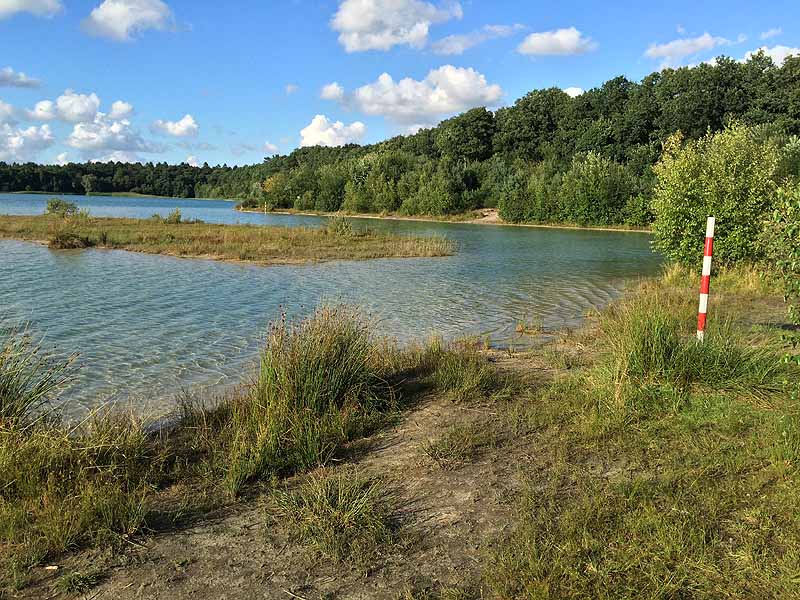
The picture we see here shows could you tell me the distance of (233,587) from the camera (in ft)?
11.8

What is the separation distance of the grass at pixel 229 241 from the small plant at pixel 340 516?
2505 centimetres

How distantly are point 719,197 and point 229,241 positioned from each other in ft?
86.9

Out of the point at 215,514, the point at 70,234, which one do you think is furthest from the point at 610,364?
the point at 70,234

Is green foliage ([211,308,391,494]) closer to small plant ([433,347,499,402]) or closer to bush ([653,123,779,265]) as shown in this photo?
small plant ([433,347,499,402])

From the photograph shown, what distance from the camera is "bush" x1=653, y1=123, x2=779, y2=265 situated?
17625 mm

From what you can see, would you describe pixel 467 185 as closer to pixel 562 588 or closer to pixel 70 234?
pixel 70 234

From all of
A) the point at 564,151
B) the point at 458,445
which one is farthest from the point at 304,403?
the point at 564,151

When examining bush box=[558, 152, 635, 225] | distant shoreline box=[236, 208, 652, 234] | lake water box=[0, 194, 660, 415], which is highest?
bush box=[558, 152, 635, 225]

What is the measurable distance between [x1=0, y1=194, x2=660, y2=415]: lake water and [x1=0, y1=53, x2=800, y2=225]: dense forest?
127ft

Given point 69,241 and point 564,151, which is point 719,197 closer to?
point 69,241

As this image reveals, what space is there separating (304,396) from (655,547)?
382cm

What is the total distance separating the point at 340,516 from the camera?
4191 mm

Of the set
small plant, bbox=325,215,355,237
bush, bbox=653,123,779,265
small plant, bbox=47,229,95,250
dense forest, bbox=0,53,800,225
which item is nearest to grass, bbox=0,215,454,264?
small plant, bbox=47,229,95,250

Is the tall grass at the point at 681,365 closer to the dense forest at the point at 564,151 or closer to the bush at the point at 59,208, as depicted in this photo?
the bush at the point at 59,208
